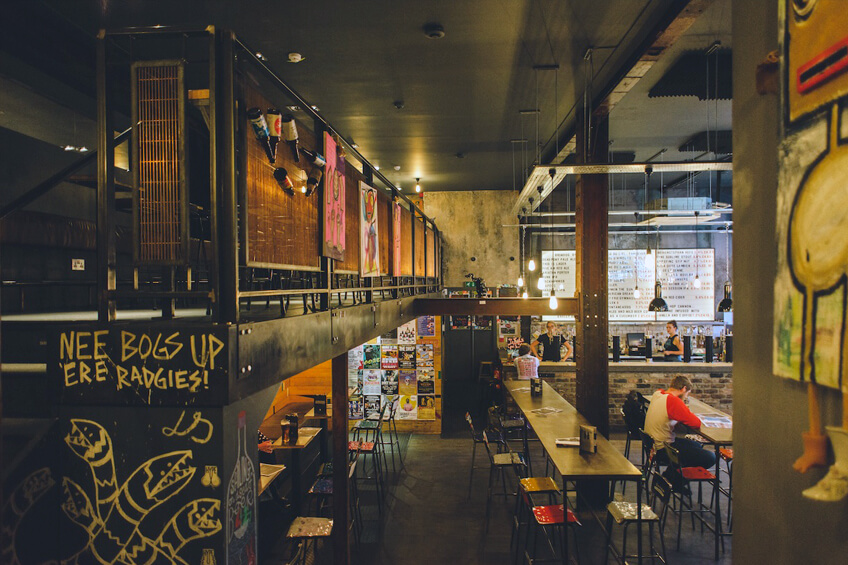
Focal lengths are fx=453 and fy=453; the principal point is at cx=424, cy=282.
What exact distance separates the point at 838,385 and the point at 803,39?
976 mm

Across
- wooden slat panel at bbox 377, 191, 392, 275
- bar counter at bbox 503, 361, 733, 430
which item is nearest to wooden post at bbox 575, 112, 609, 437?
wooden slat panel at bbox 377, 191, 392, 275

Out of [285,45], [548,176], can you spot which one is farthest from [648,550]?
[285,45]

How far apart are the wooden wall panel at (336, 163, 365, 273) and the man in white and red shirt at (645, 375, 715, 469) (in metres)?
4.59

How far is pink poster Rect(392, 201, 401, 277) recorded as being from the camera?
5432mm

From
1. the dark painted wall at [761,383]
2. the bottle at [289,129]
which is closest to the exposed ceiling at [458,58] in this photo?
the bottle at [289,129]

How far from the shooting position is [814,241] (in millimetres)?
1256

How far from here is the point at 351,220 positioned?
3.80m

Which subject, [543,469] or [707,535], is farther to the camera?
[543,469]

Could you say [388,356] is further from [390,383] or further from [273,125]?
[273,125]

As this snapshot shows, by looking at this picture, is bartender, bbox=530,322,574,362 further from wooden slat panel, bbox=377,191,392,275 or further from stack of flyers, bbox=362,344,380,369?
wooden slat panel, bbox=377,191,392,275

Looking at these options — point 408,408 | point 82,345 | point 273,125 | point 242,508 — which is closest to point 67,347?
point 82,345

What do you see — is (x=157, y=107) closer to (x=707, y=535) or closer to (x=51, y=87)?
(x=51, y=87)

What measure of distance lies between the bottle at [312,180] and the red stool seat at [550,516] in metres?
3.83

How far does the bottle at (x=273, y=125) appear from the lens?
231 cm
